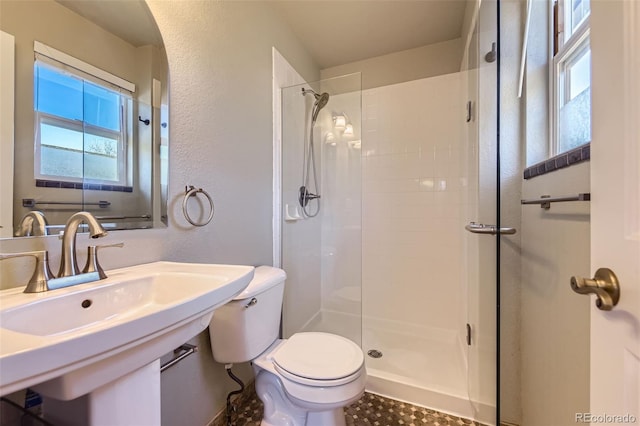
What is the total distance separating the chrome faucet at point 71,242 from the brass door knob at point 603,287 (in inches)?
44.2

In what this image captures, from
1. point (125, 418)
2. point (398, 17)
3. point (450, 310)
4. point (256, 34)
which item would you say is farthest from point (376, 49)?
point (125, 418)

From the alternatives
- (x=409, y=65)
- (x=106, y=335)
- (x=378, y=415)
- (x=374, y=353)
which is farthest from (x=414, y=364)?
(x=409, y=65)

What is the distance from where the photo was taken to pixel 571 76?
1.03 m

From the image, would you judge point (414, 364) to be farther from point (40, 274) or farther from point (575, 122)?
point (40, 274)

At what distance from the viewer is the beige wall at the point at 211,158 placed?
3.37 ft

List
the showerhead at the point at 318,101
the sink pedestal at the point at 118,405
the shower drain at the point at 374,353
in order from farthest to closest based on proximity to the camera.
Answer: the showerhead at the point at 318,101, the shower drain at the point at 374,353, the sink pedestal at the point at 118,405

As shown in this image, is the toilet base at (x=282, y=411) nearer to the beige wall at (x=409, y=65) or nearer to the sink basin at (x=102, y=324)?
the sink basin at (x=102, y=324)

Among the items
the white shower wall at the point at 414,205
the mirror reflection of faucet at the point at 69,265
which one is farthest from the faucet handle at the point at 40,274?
the white shower wall at the point at 414,205

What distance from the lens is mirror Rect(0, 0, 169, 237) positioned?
691mm

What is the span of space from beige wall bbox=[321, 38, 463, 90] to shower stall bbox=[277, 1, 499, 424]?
0.07 meters

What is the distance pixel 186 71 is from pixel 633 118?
4.49 feet

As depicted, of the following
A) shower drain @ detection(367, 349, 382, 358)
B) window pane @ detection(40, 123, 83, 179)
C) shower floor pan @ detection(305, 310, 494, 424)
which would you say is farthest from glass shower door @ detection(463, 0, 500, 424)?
window pane @ detection(40, 123, 83, 179)

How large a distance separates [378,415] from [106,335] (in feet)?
4.86

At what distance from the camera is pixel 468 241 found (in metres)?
1.80
